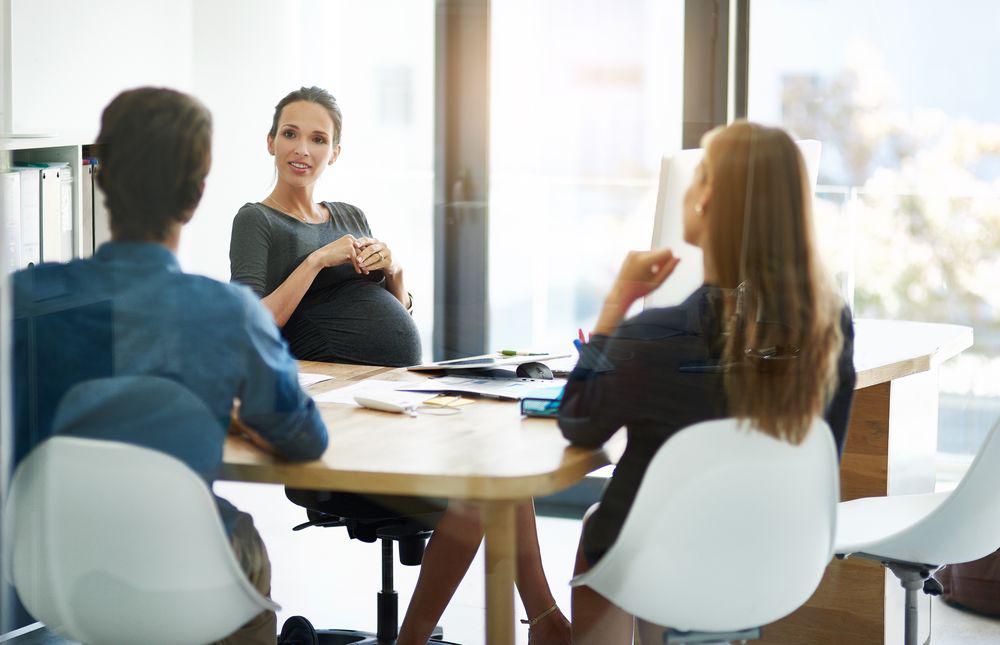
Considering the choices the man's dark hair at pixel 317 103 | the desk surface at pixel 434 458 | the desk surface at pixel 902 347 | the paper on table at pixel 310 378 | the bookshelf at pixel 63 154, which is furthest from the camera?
the desk surface at pixel 902 347

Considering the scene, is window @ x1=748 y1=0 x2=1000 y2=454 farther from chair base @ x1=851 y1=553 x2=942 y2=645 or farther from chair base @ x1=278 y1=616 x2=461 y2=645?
chair base @ x1=278 y1=616 x2=461 y2=645

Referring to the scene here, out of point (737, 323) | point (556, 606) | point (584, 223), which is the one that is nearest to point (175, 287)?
point (584, 223)

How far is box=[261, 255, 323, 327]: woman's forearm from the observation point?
5.46 feet

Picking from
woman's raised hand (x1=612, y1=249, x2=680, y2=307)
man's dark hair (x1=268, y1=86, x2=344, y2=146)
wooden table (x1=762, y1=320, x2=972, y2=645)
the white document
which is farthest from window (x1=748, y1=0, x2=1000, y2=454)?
man's dark hair (x1=268, y1=86, x2=344, y2=146)

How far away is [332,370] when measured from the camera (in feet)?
6.32

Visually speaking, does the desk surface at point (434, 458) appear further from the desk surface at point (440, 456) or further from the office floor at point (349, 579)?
the office floor at point (349, 579)

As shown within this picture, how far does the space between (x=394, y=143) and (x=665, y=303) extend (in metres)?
0.52

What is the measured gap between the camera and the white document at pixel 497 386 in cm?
190

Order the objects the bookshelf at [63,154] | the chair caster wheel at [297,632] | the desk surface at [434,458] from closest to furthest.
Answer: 1. the desk surface at [434,458]
2. the bookshelf at [63,154]
3. the chair caster wheel at [297,632]

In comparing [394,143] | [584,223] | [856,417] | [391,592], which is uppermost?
[394,143]

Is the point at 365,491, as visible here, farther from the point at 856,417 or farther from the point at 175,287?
the point at 856,417

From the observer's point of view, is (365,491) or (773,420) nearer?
(365,491)

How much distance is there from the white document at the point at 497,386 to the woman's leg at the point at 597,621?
1.08 feet

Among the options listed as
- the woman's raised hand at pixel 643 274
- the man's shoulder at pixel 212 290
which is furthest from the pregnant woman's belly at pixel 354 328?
the woman's raised hand at pixel 643 274
